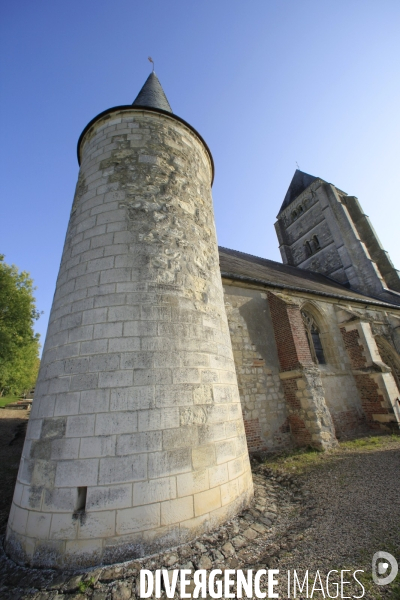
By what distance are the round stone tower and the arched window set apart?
6.84m

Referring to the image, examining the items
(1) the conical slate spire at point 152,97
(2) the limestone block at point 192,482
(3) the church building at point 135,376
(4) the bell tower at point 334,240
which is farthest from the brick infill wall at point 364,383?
(1) the conical slate spire at point 152,97

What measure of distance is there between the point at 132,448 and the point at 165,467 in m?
0.43

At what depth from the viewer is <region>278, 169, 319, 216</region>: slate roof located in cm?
2276

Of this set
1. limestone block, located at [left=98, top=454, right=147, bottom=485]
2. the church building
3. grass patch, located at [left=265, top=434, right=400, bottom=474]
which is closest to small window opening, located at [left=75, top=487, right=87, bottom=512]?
the church building

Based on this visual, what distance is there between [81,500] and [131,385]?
1.20m

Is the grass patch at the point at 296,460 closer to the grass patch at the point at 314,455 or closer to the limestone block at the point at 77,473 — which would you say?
the grass patch at the point at 314,455

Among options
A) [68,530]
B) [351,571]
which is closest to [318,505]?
[351,571]

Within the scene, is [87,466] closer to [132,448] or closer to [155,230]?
[132,448]

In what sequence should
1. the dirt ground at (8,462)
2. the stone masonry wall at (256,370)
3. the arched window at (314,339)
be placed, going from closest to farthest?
the dirt ground at (8,462) → the stone masonry wall at (256,370) → the arched window at (314,339)

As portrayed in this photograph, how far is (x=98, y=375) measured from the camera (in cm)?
306

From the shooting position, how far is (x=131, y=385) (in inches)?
119

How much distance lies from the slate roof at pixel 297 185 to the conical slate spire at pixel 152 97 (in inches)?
758

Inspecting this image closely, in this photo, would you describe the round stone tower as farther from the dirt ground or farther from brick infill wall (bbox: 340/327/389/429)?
brick infill wall (bbox: 340/327/389/429)

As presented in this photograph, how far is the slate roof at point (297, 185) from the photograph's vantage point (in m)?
22.8
